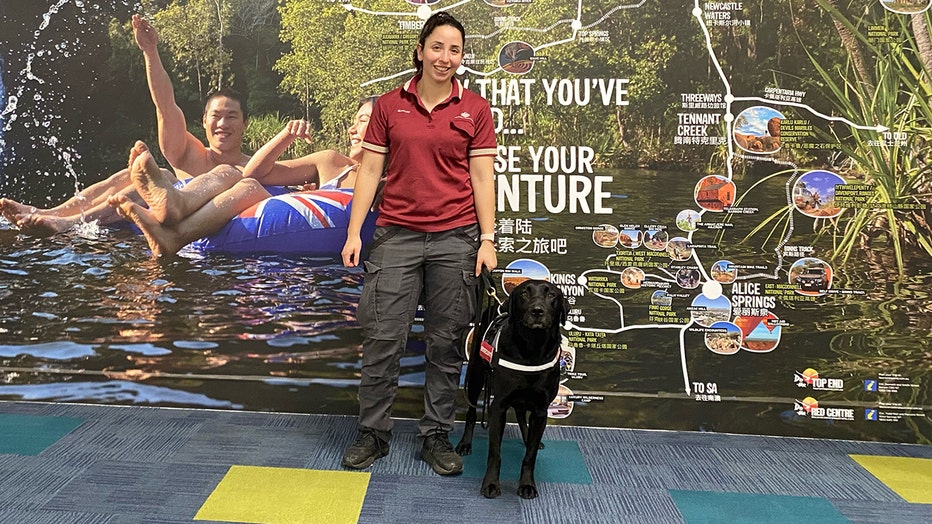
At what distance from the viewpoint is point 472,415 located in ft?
7.18

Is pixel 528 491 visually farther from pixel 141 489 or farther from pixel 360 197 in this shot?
pixel 141 489

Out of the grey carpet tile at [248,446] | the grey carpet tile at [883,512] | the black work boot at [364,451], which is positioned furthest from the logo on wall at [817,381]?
the grey carpet tile at [248,446]

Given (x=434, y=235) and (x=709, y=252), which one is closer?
(x=434, y=235)

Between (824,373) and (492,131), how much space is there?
1513 mm

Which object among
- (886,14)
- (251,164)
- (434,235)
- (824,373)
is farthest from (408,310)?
(886,14)

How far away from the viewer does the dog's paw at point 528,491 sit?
185 cm

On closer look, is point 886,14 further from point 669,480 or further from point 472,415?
point 472,415

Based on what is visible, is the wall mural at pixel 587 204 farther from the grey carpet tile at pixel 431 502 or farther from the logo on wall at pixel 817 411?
the grey carpet tile at pixel 431 502

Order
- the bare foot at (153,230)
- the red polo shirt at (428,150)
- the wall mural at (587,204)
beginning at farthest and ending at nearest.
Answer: the bare foot at (153,230) → the wall mural at (587,204) → the red polo shirt at (428,150)

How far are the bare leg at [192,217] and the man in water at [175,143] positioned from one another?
0.04 m

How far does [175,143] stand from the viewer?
95.0 inches

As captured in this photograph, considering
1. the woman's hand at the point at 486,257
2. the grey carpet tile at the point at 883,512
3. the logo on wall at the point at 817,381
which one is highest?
the woman's hand at the point at 486,257

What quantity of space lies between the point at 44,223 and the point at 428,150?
1683mm

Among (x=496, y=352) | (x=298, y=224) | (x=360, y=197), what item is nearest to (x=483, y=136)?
(x=360, y=197)
